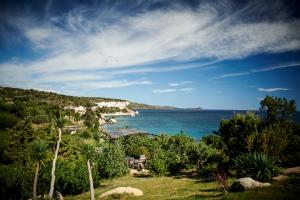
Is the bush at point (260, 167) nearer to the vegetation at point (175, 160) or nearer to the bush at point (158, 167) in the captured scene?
the vegetation at point (175, 160)

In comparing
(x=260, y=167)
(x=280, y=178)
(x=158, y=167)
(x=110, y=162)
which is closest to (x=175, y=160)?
(x=158, y=167)

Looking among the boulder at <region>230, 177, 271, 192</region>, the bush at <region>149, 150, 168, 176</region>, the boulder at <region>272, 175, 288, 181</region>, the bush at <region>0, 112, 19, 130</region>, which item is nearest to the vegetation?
the bush at <region>149, 150, 168, 176</region>

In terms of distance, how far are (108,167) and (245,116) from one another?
20834 mm

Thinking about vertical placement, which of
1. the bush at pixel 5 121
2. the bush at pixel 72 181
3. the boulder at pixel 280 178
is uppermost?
the boulder at pixel 280 178

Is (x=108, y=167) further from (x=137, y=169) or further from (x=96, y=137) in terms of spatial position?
(x=96, y=137)

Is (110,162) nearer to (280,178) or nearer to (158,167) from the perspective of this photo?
(158,167)

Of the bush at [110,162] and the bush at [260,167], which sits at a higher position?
the bush at [260,167]

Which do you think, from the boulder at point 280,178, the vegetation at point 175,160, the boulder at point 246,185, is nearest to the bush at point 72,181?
the vegetation at point 175,160

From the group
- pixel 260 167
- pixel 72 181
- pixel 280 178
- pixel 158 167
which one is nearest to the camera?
pixel 280 178

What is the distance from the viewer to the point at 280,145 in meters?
26.0

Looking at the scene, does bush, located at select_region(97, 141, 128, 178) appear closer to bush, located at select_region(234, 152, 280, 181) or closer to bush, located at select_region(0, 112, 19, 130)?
bush, located at select_region(234, 152, 280, 181)

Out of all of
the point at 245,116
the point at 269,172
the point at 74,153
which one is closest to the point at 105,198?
the point at 269,172

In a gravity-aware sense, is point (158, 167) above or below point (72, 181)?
above

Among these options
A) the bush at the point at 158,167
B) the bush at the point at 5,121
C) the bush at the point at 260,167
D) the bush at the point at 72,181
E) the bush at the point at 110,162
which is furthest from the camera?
the bush at the point at 5,121
